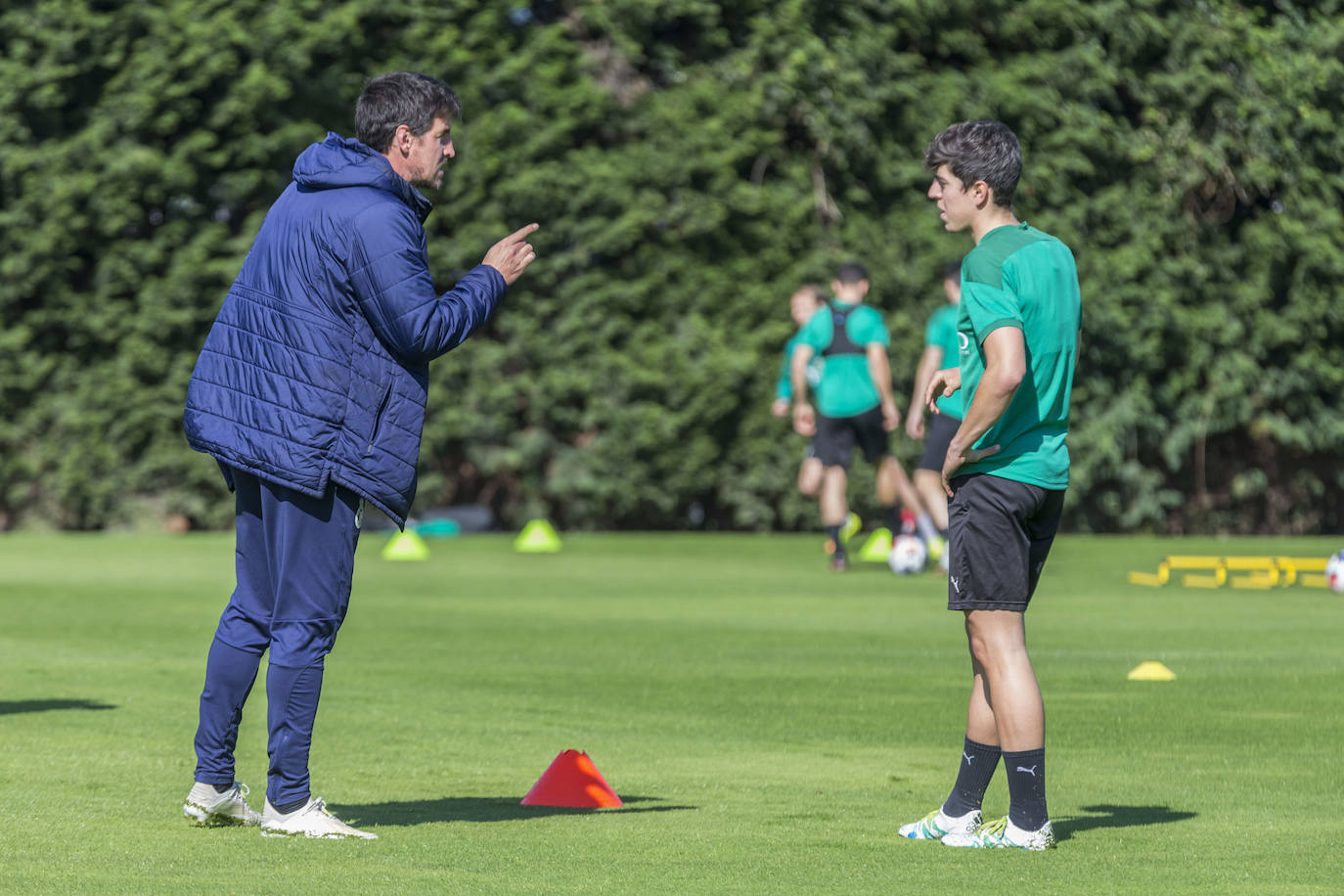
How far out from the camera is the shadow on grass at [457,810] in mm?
5219

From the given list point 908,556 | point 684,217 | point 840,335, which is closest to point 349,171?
point 908,556

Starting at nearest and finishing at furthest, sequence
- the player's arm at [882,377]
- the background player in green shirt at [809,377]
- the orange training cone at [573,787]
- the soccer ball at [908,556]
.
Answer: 1. the orange training cone at [573,787]
2. the soccer ball at [908,556]
3. the player's arm at [882,377]
4. the background player in green shirt at [809,377]

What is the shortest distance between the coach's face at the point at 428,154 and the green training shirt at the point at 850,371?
30.7 ft

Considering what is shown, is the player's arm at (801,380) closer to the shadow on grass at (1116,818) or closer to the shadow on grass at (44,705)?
the shadow on grass at (44,705)

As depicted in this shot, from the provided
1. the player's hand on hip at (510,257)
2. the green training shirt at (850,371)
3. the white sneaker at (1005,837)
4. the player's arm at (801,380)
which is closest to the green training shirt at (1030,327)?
the white sneaker at (1005,837)

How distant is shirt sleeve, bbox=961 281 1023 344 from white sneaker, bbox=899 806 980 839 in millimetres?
1189

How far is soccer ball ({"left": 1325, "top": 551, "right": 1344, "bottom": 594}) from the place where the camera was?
40.8 feet

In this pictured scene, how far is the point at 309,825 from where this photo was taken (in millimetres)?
4914

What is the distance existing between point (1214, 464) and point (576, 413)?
6264mm

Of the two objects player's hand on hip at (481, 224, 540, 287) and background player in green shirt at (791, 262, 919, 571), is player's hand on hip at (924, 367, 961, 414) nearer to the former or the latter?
player's hand on hip at (481, 224, 540, 287)

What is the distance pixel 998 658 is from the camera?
4.90m

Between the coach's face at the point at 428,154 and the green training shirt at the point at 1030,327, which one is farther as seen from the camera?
the coach's face at the point at 428,154

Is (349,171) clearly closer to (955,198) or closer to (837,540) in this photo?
(955,198)


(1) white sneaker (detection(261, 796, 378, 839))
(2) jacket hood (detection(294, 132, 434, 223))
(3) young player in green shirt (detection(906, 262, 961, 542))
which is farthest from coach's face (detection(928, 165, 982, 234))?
(3) young player in green shirt (detection(906, 262, 961, 542))
